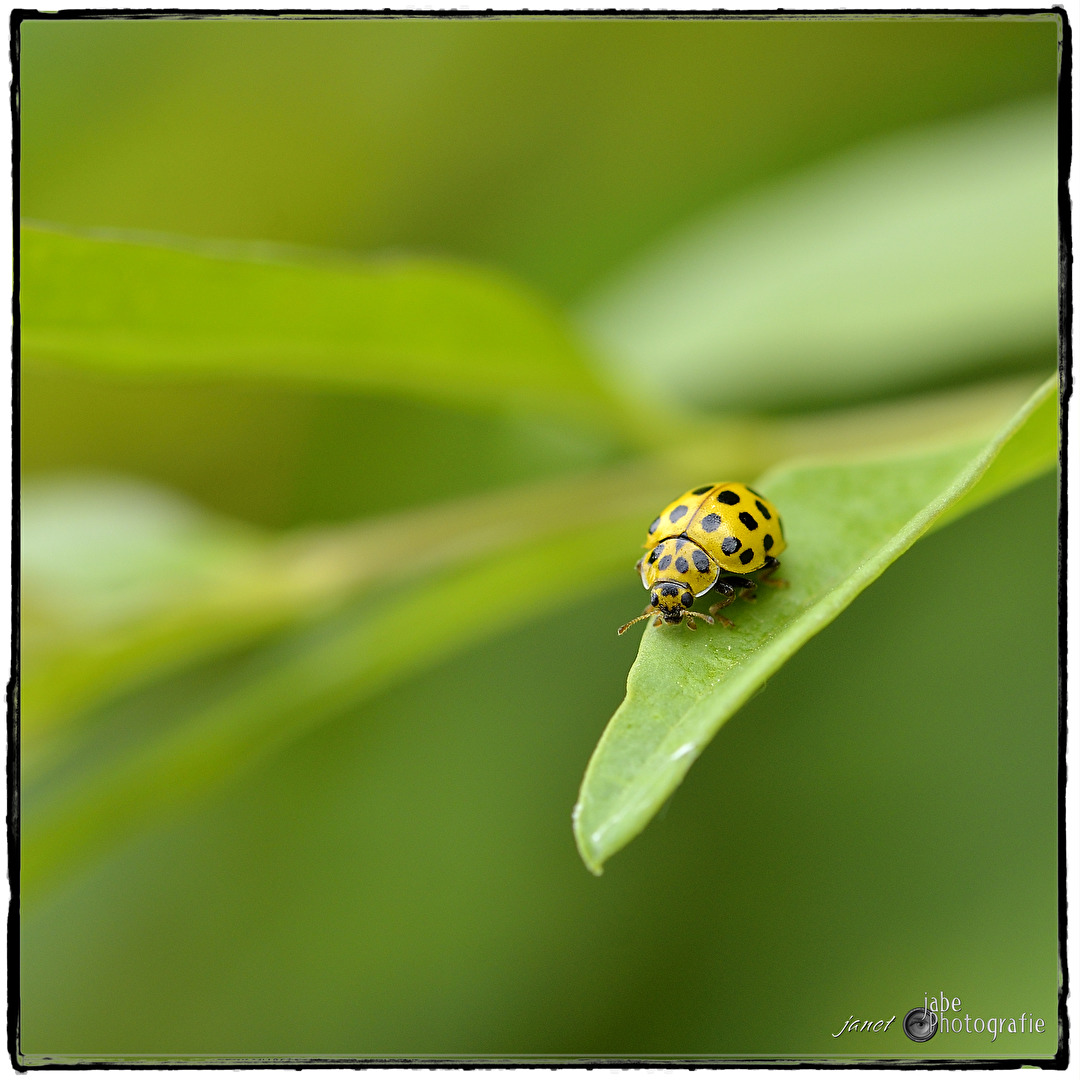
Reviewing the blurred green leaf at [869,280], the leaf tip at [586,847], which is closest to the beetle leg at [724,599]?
the leaf tip at [586,847]

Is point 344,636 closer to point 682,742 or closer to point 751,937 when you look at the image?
point 751,937

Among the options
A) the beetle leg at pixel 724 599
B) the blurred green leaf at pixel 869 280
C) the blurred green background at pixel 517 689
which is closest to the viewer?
the beetle leg at pixel 724 599

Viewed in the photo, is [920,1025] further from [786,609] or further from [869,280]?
[869,280]

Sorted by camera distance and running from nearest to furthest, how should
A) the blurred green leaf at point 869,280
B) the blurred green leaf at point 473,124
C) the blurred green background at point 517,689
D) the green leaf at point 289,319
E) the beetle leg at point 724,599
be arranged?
1. the beetle leg at point 724,599
2. the green leaf at point 289,319
3. the blurred green background at point 517,689
4. the blurred green leaf at point 869,280
5. the blurred green leaf at point 473,124

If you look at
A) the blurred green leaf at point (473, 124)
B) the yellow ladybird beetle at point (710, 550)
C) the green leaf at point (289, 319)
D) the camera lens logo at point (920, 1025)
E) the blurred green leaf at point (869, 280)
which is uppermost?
the blurred green leaf at point (473, 124)

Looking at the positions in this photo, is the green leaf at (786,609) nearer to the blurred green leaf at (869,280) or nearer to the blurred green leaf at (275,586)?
the blurred green leaf at (275,586)

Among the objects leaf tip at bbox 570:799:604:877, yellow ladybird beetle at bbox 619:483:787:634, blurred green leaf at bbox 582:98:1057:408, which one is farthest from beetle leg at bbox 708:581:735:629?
blurred green leaf at bbox 582:98:1057:408
